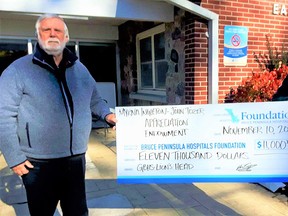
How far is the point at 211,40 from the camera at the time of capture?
4477mm

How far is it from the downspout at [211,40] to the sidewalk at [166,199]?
64.5 inches

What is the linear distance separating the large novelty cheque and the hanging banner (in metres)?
2.65

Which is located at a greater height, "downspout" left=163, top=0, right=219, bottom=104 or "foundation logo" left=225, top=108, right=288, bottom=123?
"downspout" left=163, top=0, right=219, bottom=104

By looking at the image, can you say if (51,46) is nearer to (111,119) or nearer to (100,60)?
(111,119)

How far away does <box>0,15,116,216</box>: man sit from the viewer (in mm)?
1771

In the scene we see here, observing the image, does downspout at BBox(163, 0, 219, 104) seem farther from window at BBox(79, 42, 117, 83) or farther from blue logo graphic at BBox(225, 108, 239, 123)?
window at BBox(79, 42, 117, 83)

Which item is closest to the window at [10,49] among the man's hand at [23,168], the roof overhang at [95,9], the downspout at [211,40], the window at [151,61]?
the roof overhang at [95,9]

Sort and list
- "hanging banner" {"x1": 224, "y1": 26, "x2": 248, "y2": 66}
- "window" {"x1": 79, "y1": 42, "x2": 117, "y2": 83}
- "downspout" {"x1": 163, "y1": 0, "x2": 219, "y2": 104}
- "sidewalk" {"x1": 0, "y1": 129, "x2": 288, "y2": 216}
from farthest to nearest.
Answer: "window" {"x1": 79, "y1": 42, "x2": 117, "y2": 83}, "hanging banner" {"x1": 224, "y1": 26, "x2": 248, "y2": 66}, "downspout" {"x1": 163, "y1": 0, "x2": 219, "y2": 104}, "sidewalk" {"x1": 0, "y1": 129, "x2": 288, "y2": 216}

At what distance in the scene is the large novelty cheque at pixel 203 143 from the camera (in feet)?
7.45

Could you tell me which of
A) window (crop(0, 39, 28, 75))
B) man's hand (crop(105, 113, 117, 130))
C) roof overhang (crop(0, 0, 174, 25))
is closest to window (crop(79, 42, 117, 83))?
window (crop(0, 39, 28, 75))

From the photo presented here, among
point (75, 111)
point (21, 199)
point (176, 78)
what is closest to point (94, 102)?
point (75, 111)

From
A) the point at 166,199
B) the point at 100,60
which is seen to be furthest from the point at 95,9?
the point at 100,60

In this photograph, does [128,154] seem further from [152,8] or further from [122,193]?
[152,8]

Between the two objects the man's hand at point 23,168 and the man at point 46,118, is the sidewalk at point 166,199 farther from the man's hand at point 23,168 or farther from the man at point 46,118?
the man's hand at point 23,168
